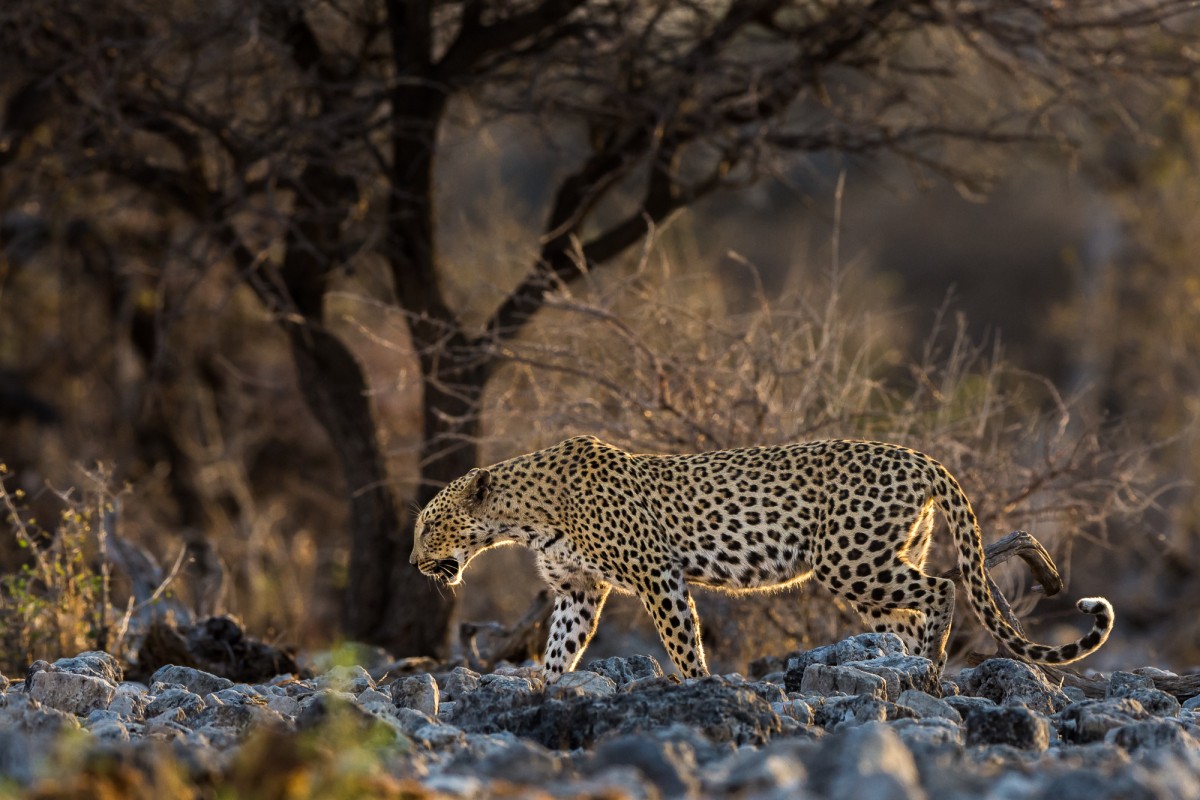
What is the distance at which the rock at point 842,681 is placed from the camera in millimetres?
6727

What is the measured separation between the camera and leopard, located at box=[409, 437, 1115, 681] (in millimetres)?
7797

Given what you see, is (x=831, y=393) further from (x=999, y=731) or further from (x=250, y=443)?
(x=250, y=443)

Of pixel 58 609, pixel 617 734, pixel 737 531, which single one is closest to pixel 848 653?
pixel 737 531

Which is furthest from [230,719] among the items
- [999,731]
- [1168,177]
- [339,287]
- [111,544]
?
[1168,177]

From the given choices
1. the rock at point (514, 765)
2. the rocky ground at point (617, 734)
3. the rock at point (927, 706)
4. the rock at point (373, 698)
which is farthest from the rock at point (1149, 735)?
the rock at point (373, 698)

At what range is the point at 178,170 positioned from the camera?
36.7 ft

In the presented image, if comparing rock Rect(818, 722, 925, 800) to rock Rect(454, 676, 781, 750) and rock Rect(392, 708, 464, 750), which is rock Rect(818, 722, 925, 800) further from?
rock Rect(392, 708, 464, 750)

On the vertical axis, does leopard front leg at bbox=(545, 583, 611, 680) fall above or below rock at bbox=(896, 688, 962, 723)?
below

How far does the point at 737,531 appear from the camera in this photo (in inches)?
314

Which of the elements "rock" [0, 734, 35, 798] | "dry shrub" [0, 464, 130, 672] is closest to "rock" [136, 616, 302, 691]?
"dry shrub" [0, 464, 130, 672]

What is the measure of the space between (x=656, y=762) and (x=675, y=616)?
3.19 meters

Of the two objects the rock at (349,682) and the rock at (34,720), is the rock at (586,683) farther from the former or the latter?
the rock at (34,720)

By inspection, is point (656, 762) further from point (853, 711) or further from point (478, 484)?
point (478, 484)

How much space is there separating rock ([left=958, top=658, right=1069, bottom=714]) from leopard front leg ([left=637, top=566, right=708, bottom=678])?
123cm
